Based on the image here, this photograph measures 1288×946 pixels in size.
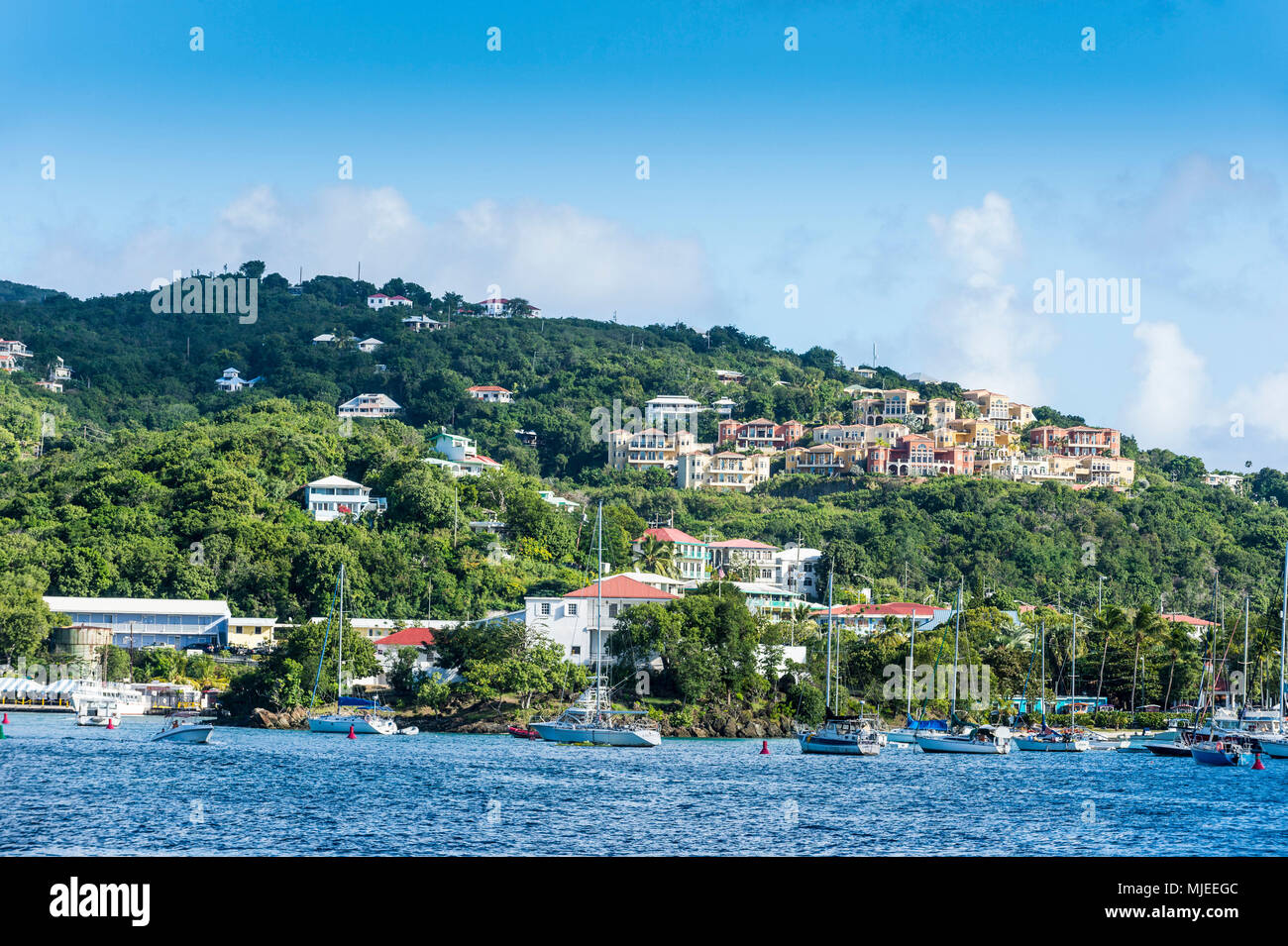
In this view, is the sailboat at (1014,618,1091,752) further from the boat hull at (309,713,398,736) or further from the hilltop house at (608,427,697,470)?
the hilltop house at (608,427,697,470)

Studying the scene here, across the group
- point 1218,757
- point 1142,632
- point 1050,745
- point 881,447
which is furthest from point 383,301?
point 1218,757

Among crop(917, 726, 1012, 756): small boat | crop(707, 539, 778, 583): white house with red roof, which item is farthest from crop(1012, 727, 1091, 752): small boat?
crop(707, 539, 778, 583): white house with red roof

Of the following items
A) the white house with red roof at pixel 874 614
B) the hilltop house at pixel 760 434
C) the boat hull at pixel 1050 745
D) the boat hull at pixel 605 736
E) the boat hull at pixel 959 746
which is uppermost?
the hilltop house at pixel 760 434

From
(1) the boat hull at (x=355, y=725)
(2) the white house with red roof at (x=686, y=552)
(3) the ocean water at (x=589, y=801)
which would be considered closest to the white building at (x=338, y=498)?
(2) the white house with red roof at (x=686, y=552)

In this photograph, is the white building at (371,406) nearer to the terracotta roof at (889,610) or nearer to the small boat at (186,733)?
the terracotta roof at (889,610)

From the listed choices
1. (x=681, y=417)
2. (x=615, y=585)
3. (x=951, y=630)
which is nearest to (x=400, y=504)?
(x=615, y=585)
